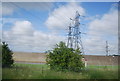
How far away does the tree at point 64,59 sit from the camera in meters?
7.71

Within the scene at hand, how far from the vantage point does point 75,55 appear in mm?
7883

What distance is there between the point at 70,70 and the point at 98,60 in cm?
765

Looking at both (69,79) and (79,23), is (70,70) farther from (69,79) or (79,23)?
(79,23)

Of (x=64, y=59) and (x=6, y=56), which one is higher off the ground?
(x=6, y=56)

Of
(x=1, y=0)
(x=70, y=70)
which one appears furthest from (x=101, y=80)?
(x=1, y=0)

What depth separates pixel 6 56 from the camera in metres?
8.03

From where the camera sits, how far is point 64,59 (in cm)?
774

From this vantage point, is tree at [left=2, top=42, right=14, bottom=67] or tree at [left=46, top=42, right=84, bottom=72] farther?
tree at [left=2, top=42, right=14, bottom=67]

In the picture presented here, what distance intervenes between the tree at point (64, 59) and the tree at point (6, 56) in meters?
1.95

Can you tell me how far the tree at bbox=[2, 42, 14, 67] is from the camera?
25.9ft

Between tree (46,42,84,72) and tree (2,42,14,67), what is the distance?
195 cm

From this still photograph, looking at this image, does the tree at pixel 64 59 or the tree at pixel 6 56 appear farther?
the tree at pixel 6 56

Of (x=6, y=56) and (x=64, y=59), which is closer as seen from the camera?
(x=64, y=59)

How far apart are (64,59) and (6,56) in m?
2.87
